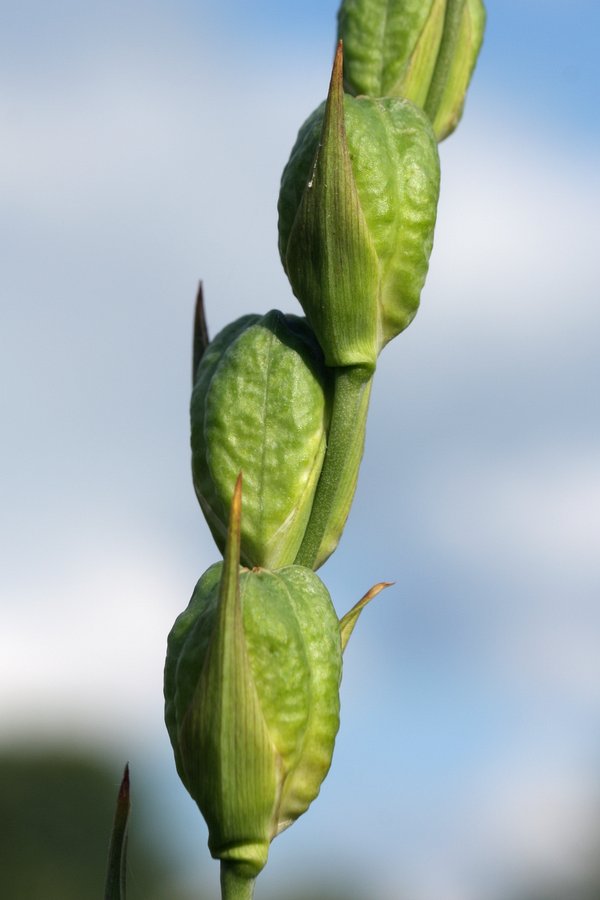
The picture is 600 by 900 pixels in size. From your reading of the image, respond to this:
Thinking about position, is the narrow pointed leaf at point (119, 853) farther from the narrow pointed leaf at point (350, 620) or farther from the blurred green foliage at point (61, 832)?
the blurred green foliage at point (61, 832)

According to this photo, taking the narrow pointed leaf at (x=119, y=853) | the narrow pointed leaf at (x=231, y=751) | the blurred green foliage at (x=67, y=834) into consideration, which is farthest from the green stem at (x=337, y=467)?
the blurred green foliage at (x=67, y=834)

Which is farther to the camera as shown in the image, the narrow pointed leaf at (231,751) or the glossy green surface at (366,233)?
the glossy green surface at (366,233)

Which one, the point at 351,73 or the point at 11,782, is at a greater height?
the point at 351,73

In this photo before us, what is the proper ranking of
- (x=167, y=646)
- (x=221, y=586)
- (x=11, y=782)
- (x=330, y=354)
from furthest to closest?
1. (x=11, y=782)
2. (x=330, y=354)
3. (x=167, y=646)
4. (x=221, y=586)

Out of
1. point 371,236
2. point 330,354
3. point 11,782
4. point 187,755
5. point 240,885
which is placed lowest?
point 11,782

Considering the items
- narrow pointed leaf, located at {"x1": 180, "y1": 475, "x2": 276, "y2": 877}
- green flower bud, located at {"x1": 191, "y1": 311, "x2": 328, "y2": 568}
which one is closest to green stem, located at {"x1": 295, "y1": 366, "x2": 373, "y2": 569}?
green flower bud, located at {"x1": 191, "y1": 311, "x2": 328, "y2": 568}

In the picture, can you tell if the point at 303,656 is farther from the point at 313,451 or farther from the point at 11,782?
the point at 11,782

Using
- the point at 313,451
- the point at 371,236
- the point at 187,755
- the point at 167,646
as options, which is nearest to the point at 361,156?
the point at 371,236

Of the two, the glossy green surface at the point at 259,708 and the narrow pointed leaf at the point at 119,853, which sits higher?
the glossy green surface at the point at 259,708

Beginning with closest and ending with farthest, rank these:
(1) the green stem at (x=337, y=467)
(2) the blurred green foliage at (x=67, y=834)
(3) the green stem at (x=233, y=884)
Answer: (3) the green stem at (x=233, y=884) → (1) the green stem at (x=337, y=467) → (2) the blurred green foliage at (x=67, y=834)
